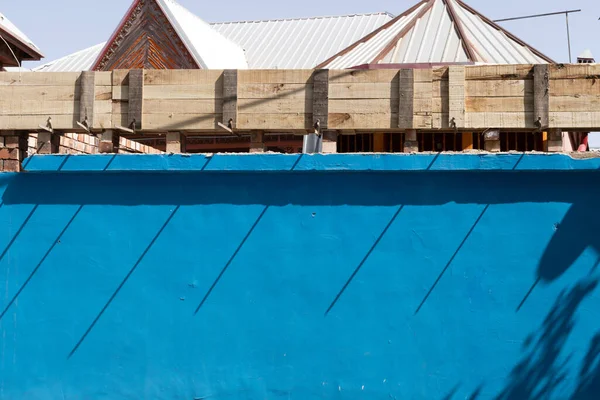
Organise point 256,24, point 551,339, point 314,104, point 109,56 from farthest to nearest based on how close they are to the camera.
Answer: point 256,24
point 109,56
point 314,104
point 551,339

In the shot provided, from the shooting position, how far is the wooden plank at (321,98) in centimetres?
668

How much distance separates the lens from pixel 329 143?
672 centimetres

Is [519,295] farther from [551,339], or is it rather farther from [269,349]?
[269,349]

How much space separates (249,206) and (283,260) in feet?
2.24

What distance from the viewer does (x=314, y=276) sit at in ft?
21.3

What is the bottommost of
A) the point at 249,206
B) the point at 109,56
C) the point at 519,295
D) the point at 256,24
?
the point at 519,295

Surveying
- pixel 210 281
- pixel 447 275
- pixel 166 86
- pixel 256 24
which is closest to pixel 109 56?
pixel 256 24

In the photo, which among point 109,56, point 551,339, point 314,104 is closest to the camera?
point 551,339

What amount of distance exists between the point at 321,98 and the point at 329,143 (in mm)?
496

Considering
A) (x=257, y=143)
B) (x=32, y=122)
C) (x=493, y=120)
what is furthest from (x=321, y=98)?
(x=32, y=122)

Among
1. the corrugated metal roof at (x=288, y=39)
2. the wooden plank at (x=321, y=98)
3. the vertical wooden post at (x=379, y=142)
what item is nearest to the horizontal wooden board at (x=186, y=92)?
the wooden plank at (x=321, y=98)

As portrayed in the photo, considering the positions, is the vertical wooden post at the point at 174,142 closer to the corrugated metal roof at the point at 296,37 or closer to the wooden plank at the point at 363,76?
the wooden plank at the point at 363,76

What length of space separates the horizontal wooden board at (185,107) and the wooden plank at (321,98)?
106 centimetres

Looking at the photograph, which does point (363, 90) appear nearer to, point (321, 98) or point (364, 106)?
point (364, 106)
